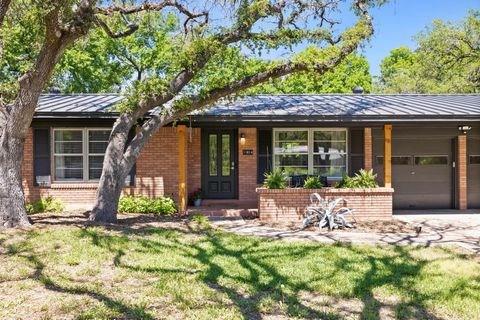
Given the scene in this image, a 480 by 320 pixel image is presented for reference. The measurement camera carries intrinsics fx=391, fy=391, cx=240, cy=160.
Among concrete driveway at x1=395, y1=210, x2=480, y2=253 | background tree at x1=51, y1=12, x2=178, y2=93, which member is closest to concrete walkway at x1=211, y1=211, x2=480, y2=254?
concrete driveway at x1=395, y1=210, x2=480, y2=253

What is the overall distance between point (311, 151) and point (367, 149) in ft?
5.40

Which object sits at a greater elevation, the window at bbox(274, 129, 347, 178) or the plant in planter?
the window at bbox(274, 129, 347, 178)

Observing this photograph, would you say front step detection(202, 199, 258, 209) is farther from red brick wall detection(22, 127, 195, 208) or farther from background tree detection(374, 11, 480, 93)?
background tree detection(374, 11, 480, 93)

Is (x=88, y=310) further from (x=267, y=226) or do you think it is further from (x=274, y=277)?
(x=267, y=226)

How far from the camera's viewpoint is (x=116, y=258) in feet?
19.3

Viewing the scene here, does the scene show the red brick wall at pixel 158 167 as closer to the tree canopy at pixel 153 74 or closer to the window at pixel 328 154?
the tree canopy at pixel 153 74

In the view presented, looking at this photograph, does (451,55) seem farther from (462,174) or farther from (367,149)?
(367,149)

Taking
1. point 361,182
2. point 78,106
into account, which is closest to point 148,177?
point 78,106

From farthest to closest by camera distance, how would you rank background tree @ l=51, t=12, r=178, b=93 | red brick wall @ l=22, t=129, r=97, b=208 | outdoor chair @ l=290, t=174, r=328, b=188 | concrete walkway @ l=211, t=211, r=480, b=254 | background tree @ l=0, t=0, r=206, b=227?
background tree @ l=51, t=12, r=178, b=93
red brick wall @ l=22, t=129, r=97, b=208
outdoor chair @ l=290, t=174, r=328, b=188
concrete walkway @ l=211, t=211, r=480, b=254
background tree @ l=0, t=0, r=206, b=227

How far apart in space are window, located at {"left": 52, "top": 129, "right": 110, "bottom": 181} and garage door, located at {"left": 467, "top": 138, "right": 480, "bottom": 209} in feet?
34.8

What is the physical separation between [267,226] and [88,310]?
5450 millimetres

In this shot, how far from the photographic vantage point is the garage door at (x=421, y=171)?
11703 millimetres

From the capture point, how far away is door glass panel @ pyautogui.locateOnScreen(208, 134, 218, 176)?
11836 millimetres

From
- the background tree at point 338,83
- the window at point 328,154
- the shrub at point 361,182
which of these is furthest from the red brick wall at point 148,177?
the background tree at point 338,83
